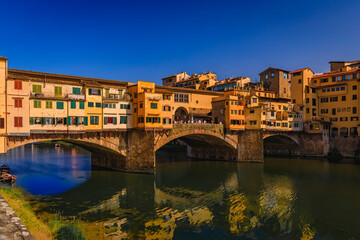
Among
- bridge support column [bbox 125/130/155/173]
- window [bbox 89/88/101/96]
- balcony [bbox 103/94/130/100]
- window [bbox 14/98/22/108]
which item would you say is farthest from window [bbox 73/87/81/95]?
bridge support column [bbox 125/130/155/173]

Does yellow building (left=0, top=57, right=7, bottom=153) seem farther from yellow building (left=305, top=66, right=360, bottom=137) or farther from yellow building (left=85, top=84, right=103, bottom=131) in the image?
yellow building (left=305, top=66, right=360, bottom=137)

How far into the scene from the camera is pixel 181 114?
63.1 metres

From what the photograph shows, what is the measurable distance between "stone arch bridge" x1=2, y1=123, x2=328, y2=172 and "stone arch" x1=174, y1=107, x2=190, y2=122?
4.64 metres

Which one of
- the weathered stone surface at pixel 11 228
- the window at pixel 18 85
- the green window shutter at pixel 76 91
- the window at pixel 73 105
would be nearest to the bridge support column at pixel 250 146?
the green window shutter at pixel 76 91

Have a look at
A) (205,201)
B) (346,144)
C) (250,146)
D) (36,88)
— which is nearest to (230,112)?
(250,146)

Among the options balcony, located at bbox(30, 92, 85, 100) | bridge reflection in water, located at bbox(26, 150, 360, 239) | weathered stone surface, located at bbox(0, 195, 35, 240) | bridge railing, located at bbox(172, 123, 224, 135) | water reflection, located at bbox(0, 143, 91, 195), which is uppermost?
balcony, located at bbox(30, 92, 85, 100)

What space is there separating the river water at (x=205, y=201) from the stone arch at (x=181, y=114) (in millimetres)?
13639

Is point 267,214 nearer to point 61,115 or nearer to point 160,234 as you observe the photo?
point 160,234

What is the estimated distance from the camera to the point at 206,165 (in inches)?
2340

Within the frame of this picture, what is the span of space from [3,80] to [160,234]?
27847 millimetres

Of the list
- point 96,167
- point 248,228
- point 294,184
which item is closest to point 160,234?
point 248,228

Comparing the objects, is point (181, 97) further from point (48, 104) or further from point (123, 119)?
point (48, 104)

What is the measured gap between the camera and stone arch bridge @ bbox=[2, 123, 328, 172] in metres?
42.4

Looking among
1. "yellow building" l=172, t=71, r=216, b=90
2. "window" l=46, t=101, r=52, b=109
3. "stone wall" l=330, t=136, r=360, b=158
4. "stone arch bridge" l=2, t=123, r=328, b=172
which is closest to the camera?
"window" l=46, t=101, r=52, b=109
